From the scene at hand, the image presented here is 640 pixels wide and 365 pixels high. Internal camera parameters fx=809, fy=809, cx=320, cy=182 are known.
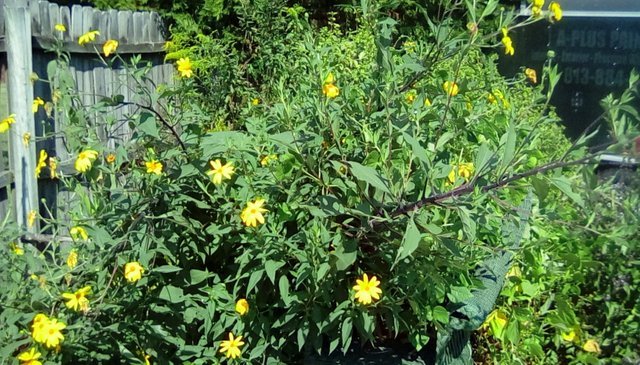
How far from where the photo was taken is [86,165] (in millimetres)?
2498

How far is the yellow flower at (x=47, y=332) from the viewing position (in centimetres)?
224

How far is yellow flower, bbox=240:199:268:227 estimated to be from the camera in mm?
2404

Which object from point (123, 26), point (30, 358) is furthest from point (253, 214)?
point (123, 26)

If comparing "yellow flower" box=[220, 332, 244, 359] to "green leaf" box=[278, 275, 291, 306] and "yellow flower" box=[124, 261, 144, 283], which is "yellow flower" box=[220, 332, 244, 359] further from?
"yellow flower" box=[124, 261, 144, 283]

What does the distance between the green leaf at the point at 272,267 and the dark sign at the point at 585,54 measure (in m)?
4.50

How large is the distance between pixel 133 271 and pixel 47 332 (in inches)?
11.7

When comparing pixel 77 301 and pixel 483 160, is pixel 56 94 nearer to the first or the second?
pixel 77 301

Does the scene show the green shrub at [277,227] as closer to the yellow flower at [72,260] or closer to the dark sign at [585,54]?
the yellow flower at [72,260]

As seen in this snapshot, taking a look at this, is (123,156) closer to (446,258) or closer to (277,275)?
(277,275)

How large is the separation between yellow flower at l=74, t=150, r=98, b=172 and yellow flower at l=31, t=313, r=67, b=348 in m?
0.47

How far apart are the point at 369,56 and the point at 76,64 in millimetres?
2157

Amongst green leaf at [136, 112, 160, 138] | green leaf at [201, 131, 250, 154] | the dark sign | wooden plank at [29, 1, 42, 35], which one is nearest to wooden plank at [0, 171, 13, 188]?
wooden plank at [29, 1, 42, 35]

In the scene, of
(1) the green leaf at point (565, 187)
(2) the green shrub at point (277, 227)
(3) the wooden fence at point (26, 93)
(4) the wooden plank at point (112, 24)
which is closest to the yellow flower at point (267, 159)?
(2) the green shrub at point (277, 227)

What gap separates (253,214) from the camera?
242 centimetres
